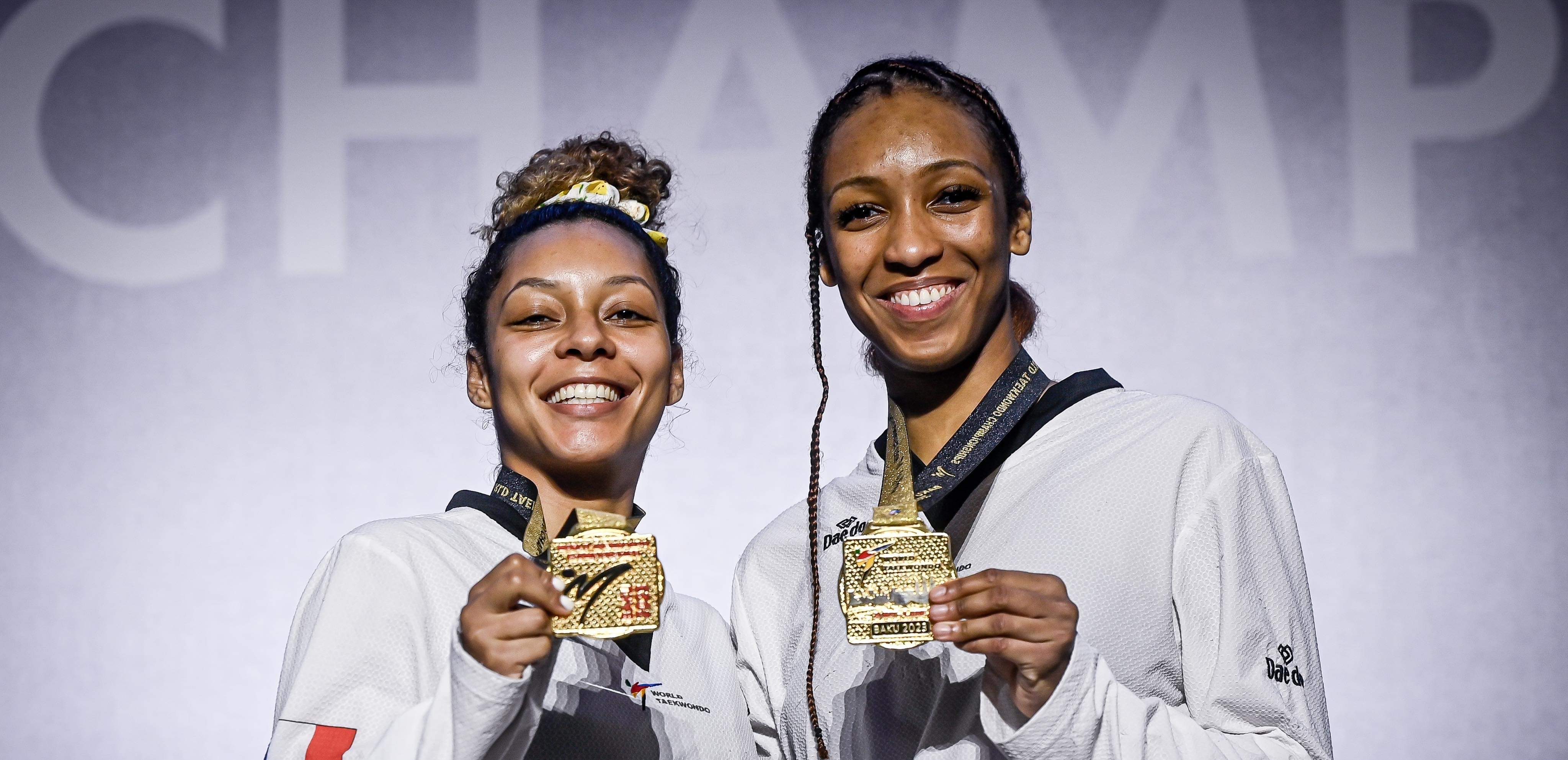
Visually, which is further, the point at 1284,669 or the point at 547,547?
the point at 547,547

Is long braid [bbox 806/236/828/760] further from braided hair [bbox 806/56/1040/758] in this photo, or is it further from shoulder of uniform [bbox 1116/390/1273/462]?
shoulder of uniform [bbox 1116/390/1273/462]

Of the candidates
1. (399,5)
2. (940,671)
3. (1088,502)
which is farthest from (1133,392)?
(399,5)

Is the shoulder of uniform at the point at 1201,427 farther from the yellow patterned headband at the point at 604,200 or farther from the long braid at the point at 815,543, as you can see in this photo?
the yellow patterned headband at the point at 604,200

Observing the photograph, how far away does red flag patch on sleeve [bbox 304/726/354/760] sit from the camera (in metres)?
1.67

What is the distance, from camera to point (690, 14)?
3.72 meters

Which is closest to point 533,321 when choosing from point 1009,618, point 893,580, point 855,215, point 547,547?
point 547,547

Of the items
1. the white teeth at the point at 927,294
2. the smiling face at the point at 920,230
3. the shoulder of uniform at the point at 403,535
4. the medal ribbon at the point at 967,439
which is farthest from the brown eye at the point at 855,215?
the shoulder of uniform at the point at 403,535

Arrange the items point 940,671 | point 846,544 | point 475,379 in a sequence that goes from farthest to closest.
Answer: point 475,379
point 940,671
point 846,544

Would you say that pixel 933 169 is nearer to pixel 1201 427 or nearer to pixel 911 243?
pixel 911 243

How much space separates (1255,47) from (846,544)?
103 inches

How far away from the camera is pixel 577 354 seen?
197cm

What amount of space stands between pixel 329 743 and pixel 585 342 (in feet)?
2.07

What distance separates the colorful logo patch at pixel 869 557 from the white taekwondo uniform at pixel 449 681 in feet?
1.19

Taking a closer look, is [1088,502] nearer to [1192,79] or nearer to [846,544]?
[846,544]
